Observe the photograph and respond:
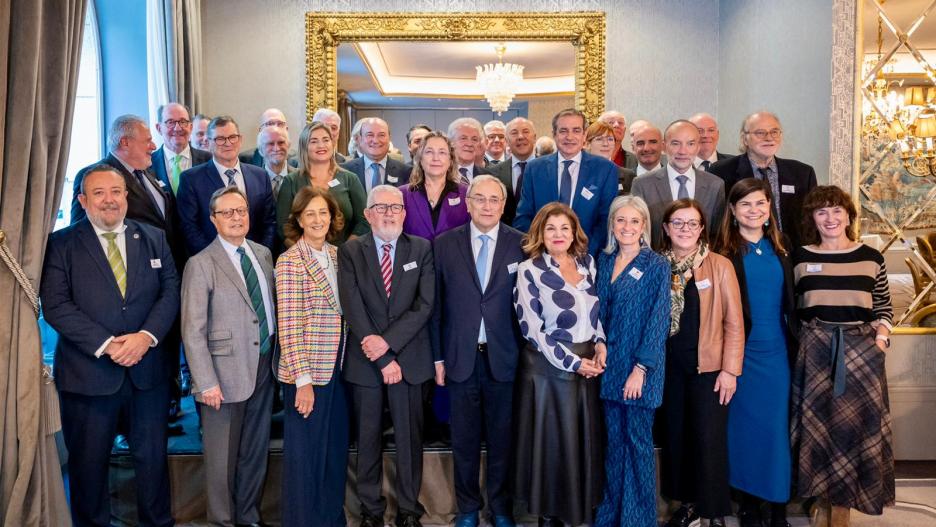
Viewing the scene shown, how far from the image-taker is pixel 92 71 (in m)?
5.00

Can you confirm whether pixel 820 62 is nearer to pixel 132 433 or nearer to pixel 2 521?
pixel 132 433

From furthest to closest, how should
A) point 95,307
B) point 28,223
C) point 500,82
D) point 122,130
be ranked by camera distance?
1. point 500,82
2. point 122,130
3. point 95,307
4. point 28,223

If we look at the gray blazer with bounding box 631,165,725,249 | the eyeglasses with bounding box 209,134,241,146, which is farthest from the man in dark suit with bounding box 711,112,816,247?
the eyeglasses with bounding box 209,134,241,146

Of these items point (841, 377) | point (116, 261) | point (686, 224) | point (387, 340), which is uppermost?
point (686, 224)

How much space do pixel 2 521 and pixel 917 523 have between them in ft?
13.0

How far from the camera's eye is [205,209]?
3633mm

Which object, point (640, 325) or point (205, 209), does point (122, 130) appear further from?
point (640, 325)

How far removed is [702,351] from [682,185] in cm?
92

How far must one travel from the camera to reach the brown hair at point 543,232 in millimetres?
3061

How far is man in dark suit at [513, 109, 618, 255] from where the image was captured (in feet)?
11.8

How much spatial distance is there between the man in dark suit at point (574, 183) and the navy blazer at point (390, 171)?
0.86 metres

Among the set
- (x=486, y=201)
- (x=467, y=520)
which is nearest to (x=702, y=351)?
(x=486, y=201)

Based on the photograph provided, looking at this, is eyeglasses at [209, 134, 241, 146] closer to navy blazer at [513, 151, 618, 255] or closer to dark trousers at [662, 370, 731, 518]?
navy blazer at [513, 151, 618, 255]

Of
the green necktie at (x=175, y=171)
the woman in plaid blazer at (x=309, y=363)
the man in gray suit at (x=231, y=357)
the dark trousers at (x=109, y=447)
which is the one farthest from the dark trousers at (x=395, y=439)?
the green necktie at (x=175, y=171)
